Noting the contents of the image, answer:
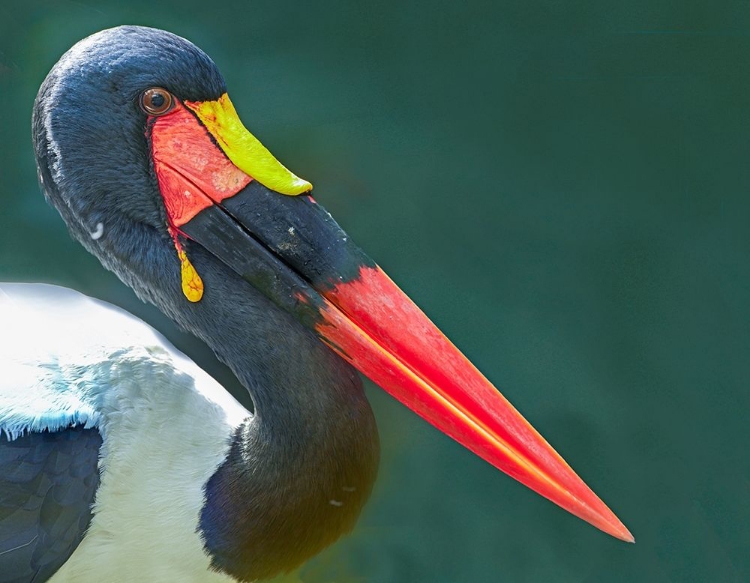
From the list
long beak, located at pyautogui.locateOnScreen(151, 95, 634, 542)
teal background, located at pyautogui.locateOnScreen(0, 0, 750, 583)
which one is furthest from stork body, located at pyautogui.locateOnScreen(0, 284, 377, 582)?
teal background, located at pyautogui.locateOnScreen(0, 0, 750, 583)

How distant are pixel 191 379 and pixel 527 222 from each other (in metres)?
1.57

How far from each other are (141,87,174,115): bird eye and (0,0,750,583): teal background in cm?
133

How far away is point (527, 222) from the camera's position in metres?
3.51

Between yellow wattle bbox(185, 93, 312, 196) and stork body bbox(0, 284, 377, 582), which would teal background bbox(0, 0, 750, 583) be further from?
yellow wattle bbox(185, 93, 312, 196)

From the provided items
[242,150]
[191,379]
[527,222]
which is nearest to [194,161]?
[242,150]

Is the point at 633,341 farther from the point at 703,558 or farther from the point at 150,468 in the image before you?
the point at 150,468

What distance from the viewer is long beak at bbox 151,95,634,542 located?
1961 millimetres

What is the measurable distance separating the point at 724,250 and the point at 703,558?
106 centimetres

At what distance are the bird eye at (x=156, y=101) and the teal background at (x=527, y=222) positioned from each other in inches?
52.3

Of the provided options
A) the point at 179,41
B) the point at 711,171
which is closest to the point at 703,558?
the point at 711,171

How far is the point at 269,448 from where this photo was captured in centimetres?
212

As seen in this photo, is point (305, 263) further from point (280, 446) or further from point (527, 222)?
point (527, 222)

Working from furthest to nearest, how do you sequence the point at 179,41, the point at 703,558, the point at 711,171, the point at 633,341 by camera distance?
the point at 711,171
the point at 633,341
the point at 703,558
the point at 179,41

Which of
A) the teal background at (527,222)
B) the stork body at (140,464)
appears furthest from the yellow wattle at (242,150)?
the teal background at (527,222)
